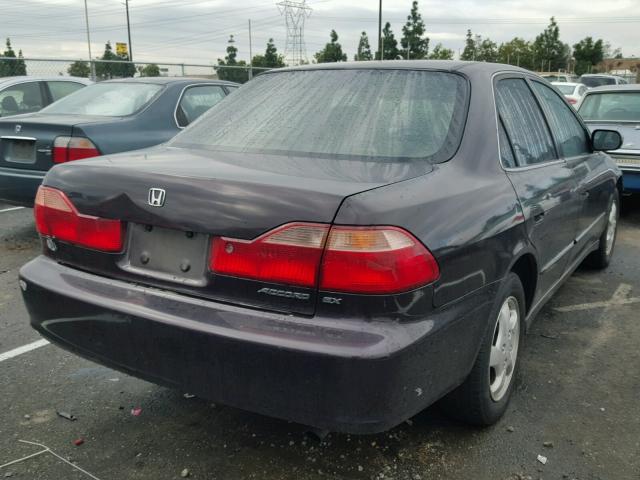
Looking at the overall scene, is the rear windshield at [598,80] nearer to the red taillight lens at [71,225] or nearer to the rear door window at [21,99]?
the rear door window at [21,99]

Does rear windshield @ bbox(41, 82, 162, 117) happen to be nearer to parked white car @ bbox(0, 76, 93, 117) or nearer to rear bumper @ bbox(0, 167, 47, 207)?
rear bumper @ bbox(0, 167, 47, 207)

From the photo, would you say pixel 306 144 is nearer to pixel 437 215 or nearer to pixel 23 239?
pixel 437 215

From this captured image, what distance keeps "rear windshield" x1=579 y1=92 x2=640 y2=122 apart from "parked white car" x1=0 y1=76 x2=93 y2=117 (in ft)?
24.8

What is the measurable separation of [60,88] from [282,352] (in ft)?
28.0

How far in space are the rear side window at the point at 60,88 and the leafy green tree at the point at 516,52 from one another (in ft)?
229

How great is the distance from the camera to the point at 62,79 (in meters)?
9.31

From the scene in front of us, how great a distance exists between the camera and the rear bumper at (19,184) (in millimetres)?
5824

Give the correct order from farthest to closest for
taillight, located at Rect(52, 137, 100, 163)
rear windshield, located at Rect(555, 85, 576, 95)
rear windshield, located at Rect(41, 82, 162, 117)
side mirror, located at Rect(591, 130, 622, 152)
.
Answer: rear windshield, located at Rect(555, 85, 576, 95)
rear windshield, located at Rect(41, 82, 162, 117)
taillight, located at Rect(52, 137, 100, 163)
side mirror, located at Rect(591, 130, 622, 152)

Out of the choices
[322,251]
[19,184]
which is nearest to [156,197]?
[322,251]

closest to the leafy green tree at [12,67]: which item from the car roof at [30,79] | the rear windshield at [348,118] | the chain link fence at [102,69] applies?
the chain link fence at [102,69]

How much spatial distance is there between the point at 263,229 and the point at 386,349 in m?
0.57

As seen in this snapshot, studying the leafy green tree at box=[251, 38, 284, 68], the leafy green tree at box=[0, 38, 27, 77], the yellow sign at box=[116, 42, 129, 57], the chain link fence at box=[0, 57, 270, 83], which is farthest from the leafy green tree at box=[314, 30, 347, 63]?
the leafy green tree at box=[0, 38, 27, 77]

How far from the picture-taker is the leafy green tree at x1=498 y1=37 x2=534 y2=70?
72.3 metres

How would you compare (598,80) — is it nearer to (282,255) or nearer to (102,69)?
(102,69)
